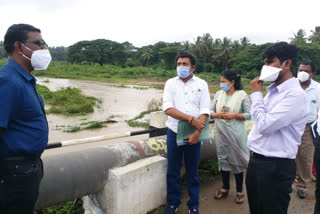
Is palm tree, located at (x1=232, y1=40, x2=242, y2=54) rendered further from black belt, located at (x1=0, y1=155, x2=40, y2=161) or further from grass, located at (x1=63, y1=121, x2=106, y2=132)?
black belt, located at (x1=0, y1=155, x2=40, y2=161)

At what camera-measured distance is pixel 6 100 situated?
155 centimetres

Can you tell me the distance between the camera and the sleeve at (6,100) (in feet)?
5.04

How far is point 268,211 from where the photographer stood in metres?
2.09

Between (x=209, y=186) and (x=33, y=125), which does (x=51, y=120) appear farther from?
(x=33, y=125)

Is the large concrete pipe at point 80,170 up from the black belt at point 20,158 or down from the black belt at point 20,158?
down

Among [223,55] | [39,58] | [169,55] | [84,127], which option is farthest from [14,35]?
[169,55]

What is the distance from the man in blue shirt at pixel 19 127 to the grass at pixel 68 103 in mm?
11695

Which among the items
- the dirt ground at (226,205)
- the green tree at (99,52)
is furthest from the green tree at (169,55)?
the dirt ground at (226,205)

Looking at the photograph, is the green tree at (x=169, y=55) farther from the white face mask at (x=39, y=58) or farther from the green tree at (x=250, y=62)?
the white face mask at (x=39, y=58)

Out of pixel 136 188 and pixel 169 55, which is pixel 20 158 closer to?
pixel 136 188

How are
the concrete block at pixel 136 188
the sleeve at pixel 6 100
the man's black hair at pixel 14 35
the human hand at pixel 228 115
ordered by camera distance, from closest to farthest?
1. the sleeve at pixel 6 100
2. the man's black hair at pixel 14 35
3. the concrete block at pixel 136 188
4. the human hand at pixel 228 115

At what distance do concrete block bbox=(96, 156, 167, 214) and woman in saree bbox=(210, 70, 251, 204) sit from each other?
2.82 ft

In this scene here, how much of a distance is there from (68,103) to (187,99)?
1324 centimetres

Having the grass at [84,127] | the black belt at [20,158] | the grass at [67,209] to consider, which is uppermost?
the black belt at [20,158]
